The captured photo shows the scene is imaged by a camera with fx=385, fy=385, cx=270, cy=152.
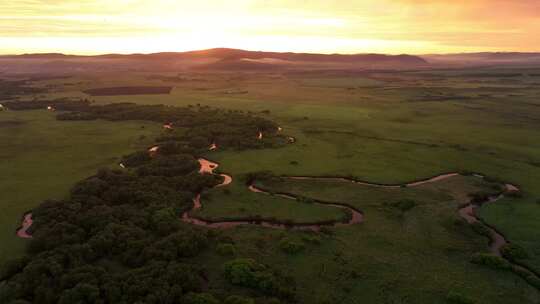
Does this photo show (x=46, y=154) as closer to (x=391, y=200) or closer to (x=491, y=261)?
(x=391, y=200)

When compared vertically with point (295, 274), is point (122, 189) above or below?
above

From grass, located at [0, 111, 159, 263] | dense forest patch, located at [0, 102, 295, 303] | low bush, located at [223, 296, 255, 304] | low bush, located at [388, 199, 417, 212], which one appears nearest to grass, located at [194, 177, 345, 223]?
dense forest patch, located at [0, 102, 295, 303]

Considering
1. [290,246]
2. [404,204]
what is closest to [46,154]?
[290,246]

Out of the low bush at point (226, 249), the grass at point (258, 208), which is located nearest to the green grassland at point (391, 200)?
the grass at point (258, 208)

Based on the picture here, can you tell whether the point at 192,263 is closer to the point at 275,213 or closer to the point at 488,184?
the point at 275,213

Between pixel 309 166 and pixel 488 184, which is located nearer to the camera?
pixel 488 184

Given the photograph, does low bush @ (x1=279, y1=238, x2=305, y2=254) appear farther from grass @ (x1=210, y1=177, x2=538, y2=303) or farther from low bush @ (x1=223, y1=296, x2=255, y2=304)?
low bush @ (x1=223, y1=296, x2=255, y2=304)

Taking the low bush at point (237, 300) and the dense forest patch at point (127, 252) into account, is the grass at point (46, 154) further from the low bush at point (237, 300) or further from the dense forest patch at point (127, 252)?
the low bush at point (237, 300)

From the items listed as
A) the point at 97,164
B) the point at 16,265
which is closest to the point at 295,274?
the point at 16,265
